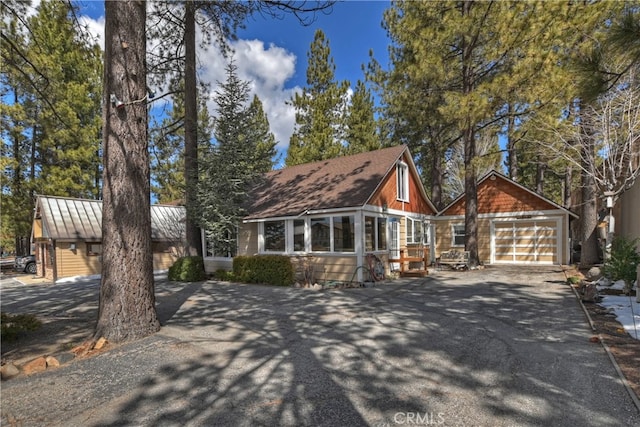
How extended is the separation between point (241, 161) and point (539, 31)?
11.4 meters

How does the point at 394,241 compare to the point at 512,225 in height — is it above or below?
below

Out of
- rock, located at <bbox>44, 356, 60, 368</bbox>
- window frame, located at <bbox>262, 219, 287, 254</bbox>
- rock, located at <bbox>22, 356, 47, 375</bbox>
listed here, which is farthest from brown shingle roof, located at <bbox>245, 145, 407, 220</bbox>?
rock, located at <bbox>22, 356, 47, 375</bbox>

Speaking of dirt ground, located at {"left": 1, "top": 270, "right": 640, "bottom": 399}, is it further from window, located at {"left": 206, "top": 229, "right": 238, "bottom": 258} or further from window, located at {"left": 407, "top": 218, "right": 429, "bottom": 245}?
window, located at {"left": 407, "top": 218, "right": 429, "bottom": 245}

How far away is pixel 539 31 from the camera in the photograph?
11742 mm

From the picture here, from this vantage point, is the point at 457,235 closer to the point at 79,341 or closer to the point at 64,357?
the point at 79,341

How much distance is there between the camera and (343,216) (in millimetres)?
11867

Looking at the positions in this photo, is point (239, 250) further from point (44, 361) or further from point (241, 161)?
point (44, 361)

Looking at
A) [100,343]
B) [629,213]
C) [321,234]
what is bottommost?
[100,343]

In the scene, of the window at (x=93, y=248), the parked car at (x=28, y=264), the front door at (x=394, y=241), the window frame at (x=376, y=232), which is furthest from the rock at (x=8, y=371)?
the parked car at (x=28, y=264)

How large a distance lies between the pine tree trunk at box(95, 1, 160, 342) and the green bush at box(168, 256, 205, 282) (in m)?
7.69

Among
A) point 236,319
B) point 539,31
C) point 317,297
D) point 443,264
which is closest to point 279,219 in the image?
point 317,297

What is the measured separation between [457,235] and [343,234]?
8.60 m

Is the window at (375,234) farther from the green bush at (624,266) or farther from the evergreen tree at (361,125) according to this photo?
the evergreen tree at (361,125)

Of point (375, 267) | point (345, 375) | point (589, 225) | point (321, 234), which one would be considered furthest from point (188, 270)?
point (589, 225)
